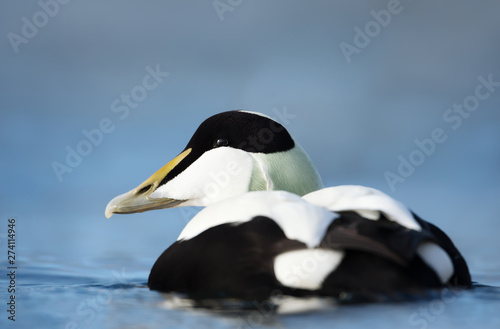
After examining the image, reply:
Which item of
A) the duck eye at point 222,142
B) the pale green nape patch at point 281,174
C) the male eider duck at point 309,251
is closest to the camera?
the male eider duck at point 309,251

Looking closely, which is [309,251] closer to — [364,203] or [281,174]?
[364,203]

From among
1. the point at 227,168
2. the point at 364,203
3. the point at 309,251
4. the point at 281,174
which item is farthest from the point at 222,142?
the point at 309,251

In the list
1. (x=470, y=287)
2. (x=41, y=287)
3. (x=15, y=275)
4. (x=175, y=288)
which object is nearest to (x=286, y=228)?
(x=175, y=288)

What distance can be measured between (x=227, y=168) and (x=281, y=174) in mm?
265

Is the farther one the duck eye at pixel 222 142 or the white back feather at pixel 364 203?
the duck eye at pixel 222 142

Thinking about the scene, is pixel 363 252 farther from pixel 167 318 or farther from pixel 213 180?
pixel 213 180

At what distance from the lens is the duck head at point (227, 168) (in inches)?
153

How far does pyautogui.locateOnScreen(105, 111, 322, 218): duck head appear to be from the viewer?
12.7 feet

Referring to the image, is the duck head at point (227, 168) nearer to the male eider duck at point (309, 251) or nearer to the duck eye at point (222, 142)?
the duck eye at point (222, 142)

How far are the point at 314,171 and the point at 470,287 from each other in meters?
0.97

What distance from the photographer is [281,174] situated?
3873 mm

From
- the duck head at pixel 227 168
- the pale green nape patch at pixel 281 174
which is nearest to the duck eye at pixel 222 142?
the duck head at pixel 227 168

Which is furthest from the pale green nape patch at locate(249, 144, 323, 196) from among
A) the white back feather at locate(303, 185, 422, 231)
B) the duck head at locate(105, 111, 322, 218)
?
the white back feather at locate(303, 185, 422, 231)

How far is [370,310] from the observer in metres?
2.71
